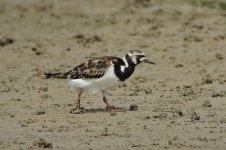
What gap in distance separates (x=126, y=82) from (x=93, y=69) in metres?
2.34

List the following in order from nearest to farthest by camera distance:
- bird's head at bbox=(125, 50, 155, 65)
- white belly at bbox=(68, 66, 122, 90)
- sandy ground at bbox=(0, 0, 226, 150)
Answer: sandy ground at bbox=(0, 0, 226, 150), white belly at bbox=(68, 66, 122, 90), bird's head at bbox=(125, 50, 155, 65)

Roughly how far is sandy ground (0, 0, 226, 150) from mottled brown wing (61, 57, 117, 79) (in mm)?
555

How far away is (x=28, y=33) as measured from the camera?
2030 centimetres

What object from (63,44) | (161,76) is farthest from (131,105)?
(63,44)

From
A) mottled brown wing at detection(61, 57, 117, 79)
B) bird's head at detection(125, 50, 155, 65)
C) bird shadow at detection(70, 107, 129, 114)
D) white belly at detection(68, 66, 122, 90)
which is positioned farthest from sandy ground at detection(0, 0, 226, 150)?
bird's head at detection(125, 50, 155, 65)

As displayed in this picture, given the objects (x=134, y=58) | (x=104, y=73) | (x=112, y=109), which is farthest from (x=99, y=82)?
(x=134, y=58)

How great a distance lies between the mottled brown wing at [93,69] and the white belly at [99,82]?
0.06 metres

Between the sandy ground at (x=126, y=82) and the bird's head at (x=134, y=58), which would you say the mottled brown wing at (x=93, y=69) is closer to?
the bird's head at (x=134, y=58)

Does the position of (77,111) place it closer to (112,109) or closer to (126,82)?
(112,109)

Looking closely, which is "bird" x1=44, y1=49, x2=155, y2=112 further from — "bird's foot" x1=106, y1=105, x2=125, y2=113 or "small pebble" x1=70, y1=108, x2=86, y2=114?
"small pebble" x1=70, y1=108, x2=86, y2=114

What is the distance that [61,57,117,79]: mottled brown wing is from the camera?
40.2 feet

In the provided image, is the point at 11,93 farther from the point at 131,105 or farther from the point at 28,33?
the point at 28,33

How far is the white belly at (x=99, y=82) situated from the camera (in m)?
12.2

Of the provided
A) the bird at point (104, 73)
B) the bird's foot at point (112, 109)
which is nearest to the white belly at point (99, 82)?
the bird at point (104, 73)
